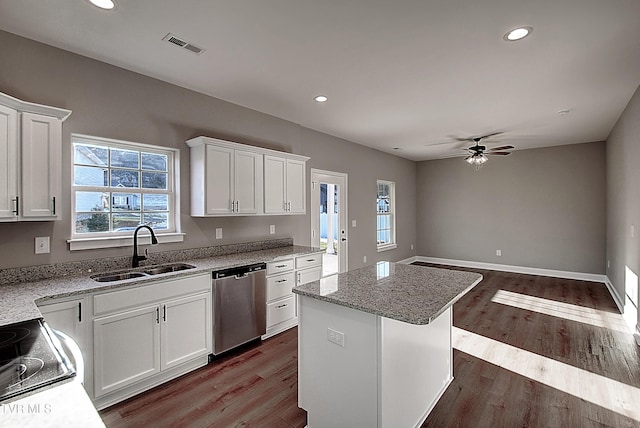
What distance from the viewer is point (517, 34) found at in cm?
230

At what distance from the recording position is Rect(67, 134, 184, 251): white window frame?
2678 millimetres

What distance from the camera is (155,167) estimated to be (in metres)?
3.28

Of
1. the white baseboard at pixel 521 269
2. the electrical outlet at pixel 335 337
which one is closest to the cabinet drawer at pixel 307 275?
the electrical outlet at pixel 335 337

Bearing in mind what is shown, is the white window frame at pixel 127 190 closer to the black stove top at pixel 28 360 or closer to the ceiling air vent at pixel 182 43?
the ceiling air vent at pixel 182 43

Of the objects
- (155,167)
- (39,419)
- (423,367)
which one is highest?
(155,167)

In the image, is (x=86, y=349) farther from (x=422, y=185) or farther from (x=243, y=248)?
(x=422, y=185)

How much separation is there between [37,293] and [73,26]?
1840mm

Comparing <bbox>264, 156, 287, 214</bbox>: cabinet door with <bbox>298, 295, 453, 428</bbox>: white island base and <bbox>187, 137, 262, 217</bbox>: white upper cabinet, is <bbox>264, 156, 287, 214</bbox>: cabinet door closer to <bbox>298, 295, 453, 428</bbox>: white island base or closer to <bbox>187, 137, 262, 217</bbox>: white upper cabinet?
<bbox>187, 137, 262, 217</bbox>: white upper cabinet

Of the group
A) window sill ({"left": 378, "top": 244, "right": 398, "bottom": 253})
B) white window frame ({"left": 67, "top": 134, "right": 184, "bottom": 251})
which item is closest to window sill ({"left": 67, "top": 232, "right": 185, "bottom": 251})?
white window frame ({"left": 67, "top": 134, "right": 184, "bottom": 251})

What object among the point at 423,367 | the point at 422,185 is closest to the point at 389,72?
the point at 423,367

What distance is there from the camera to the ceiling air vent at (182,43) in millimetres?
2365

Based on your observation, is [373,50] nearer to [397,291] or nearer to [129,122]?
[397,291]

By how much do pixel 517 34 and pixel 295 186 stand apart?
276cm

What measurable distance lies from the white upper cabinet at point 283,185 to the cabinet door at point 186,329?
140cm
